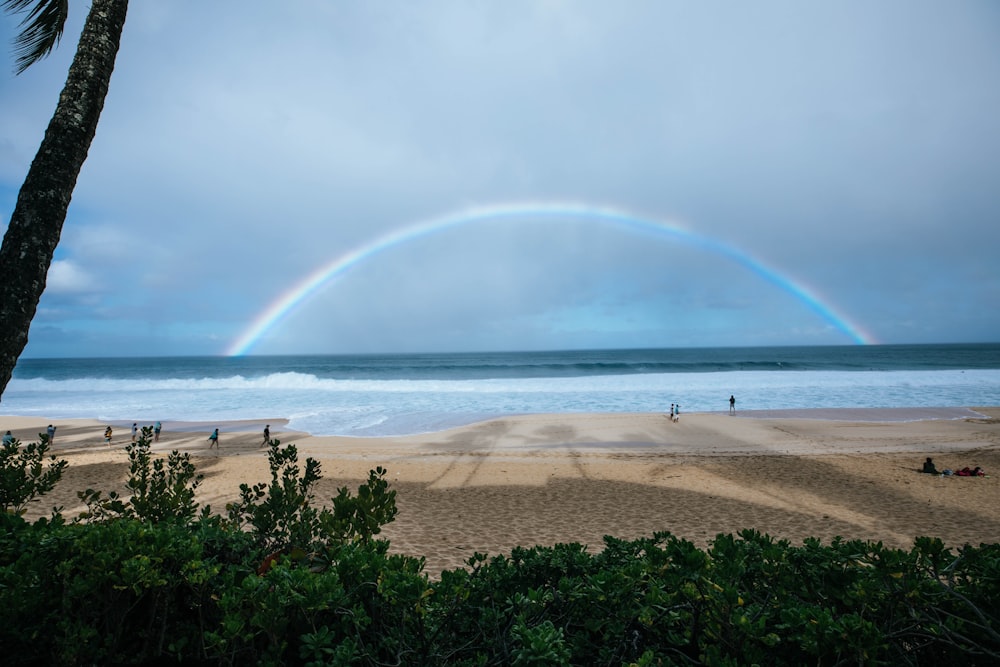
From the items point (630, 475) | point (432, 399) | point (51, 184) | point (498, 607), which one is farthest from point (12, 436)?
point (432, 399)

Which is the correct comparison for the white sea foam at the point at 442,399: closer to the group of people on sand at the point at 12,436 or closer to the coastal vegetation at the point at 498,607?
the group of people on sand at the point at 12,436

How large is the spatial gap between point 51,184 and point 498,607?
4423 millimetres

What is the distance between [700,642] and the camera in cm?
217

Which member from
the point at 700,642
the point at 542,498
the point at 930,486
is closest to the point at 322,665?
the point at 700,642

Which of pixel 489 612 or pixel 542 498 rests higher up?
pixel 489 612

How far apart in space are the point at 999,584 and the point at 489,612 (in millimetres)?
2388

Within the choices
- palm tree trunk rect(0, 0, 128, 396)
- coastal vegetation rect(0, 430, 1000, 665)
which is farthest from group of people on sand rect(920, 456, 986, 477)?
palm tree trunk rect(0, 0, 128, 396)

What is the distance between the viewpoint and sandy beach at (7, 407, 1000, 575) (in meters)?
9.47

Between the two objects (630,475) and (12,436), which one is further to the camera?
(630,475)

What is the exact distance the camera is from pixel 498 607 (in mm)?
2486

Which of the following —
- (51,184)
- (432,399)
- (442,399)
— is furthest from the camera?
(432,399)

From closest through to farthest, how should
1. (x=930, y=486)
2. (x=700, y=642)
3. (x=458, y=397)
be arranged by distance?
(x=700, y=642)
(x=930, y=486)
(x=458, y=397)

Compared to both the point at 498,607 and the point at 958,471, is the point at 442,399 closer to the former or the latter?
the point at 958,471

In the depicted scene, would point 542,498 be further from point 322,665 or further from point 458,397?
point 458,397
